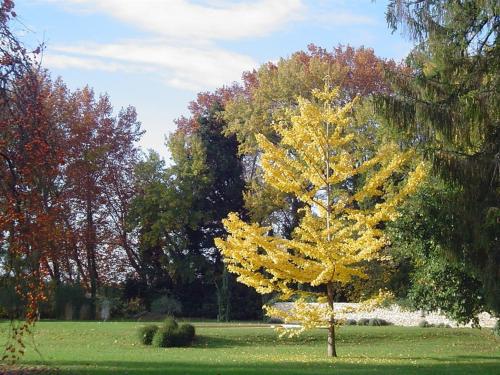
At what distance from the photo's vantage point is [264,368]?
15.9m

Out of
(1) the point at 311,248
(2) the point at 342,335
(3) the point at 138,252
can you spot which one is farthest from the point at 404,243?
(3) the point at 138,252

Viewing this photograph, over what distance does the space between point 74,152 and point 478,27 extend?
26.7m

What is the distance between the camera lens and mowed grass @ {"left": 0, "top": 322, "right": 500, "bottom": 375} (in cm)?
1602

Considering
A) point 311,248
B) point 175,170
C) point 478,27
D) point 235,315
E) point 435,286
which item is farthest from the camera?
point 175,170

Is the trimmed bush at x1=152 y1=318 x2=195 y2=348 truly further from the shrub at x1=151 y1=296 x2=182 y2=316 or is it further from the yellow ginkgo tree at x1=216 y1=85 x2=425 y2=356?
the shrub at x1=151 y1=296 x2=182 y2=316

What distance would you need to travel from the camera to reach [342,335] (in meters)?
27.2

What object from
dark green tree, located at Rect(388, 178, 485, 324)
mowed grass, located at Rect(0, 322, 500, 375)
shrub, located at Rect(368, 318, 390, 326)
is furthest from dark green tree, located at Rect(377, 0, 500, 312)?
shrub, located at Rect(368, 318, 390, 326)

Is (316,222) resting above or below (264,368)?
above

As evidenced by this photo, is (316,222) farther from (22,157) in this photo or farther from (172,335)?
(22,157)

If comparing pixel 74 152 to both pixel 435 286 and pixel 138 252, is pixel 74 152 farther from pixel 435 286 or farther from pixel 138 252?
pixel 435 286

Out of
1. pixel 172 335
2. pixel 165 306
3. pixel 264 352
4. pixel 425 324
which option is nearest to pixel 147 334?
pixel 172 335

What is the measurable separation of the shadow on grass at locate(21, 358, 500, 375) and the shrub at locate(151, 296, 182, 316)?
22.9 m

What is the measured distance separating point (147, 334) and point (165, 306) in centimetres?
1612

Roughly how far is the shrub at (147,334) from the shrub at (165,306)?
15.5m
